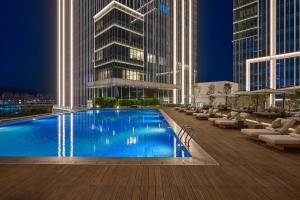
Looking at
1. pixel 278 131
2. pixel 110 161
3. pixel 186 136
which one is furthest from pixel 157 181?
pixel 278 131

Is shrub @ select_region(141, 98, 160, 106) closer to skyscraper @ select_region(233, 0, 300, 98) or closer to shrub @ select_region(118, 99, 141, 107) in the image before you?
shrub @ select_region(118, 99, 141, 107)

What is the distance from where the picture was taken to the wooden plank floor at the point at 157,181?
3102 millimetres

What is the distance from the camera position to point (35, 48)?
92.8 m

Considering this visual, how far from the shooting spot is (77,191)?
126 inches

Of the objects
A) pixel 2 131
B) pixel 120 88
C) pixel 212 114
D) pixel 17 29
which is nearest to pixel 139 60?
pixel 120 88

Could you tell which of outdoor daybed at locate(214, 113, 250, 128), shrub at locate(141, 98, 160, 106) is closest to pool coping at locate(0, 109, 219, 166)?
outdoor daybed at locate(214, 113, 250, 128)

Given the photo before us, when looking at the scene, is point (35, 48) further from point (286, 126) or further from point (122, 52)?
point (286, 126)

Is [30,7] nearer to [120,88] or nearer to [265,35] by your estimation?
[120,88]

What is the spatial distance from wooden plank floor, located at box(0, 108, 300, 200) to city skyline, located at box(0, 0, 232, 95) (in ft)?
279

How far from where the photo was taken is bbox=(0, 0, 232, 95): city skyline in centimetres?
7800

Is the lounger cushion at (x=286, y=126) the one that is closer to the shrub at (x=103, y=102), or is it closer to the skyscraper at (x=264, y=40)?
the shrub at (x=103, y=102)

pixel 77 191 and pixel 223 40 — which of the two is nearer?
pixel 77 191

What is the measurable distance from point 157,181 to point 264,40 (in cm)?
6244

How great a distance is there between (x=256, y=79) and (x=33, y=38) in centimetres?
9166
